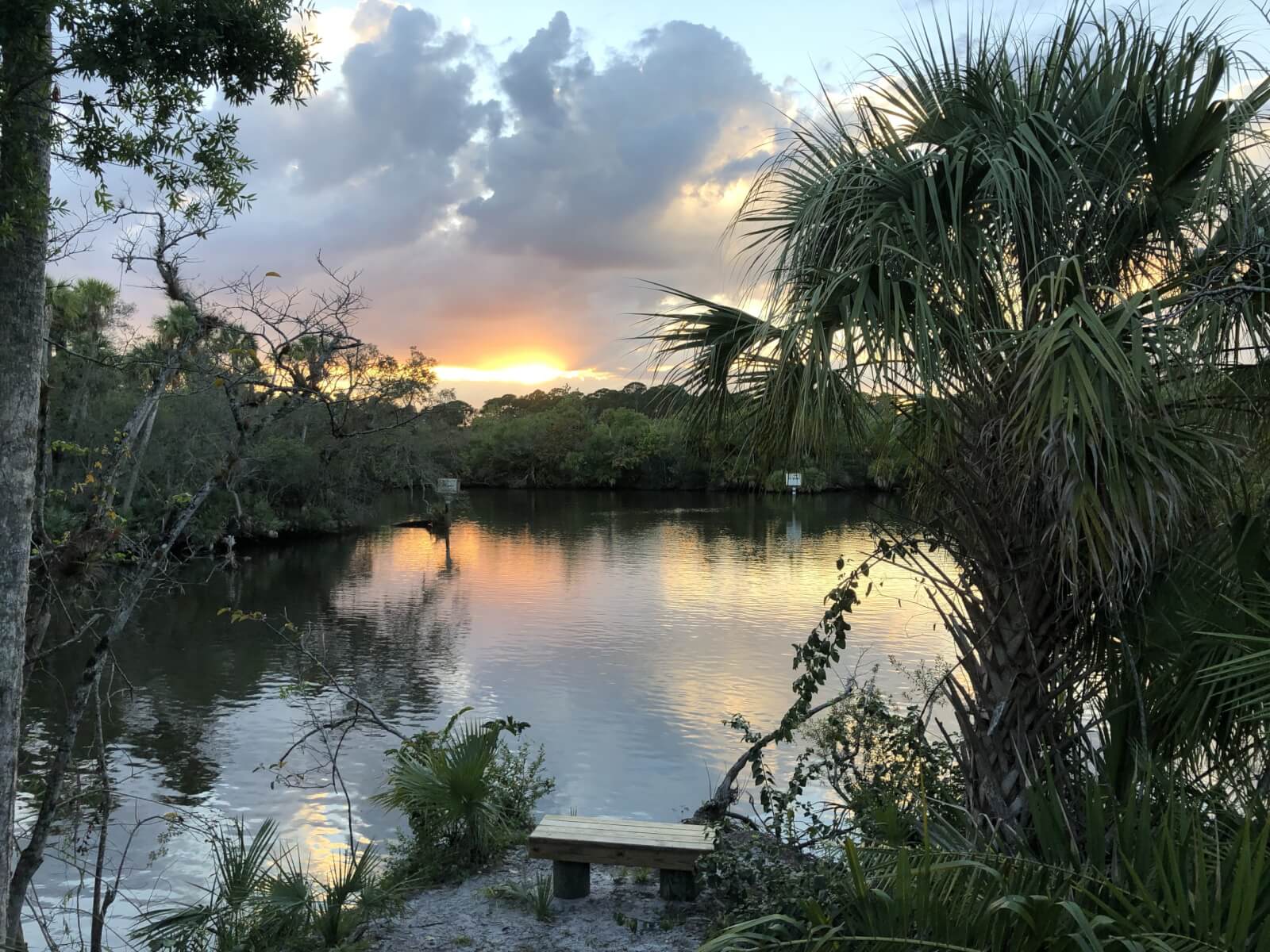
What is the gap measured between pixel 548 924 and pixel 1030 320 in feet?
12.5

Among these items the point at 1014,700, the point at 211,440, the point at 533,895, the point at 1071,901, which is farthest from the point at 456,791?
the point at 211,440

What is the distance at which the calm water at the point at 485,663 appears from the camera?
9289 millimetres

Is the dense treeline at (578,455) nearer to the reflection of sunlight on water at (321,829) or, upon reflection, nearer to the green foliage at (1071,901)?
the reflection of sunlight on water at (321,829)

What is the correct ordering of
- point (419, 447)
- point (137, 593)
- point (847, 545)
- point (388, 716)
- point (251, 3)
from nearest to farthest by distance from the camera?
point (251, 3), point (137, 593), point (388, 716), point (847, 545), point (419, 447)

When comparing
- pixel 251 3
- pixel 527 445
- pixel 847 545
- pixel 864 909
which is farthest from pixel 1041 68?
pixel 527 445

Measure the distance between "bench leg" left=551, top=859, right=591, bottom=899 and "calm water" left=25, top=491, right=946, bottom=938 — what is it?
2573mm

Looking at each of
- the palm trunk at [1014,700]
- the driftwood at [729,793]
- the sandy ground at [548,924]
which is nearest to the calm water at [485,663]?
the palm trunk at [1014,700]

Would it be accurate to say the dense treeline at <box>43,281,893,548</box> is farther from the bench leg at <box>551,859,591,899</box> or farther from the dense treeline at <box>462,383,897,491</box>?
the bench leg at <box>551,859,591,899</box>

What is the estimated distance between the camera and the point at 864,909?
1970mm

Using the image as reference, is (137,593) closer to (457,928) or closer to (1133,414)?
(457,928)

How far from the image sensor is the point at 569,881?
17.3 feet

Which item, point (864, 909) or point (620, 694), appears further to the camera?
point (620, 694)

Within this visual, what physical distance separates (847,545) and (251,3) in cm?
2744

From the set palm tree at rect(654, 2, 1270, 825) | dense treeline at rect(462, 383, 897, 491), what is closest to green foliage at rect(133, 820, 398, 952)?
palm tree at rect(654, 2, 1270, 825)
